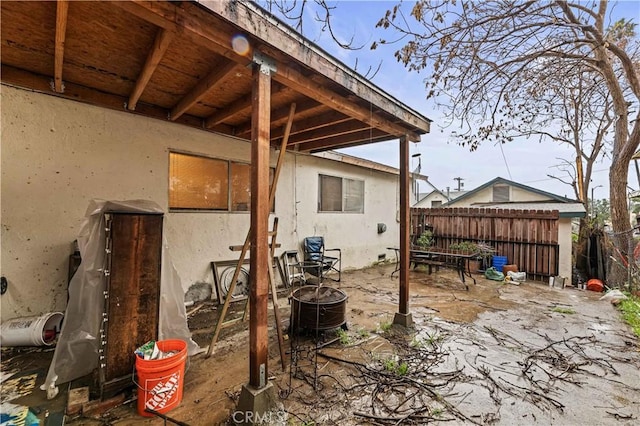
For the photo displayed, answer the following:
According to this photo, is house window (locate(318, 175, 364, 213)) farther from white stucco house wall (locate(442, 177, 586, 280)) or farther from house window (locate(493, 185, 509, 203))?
house window (locate(493, 185, 509, 203))

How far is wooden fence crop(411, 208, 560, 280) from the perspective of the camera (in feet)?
20.5

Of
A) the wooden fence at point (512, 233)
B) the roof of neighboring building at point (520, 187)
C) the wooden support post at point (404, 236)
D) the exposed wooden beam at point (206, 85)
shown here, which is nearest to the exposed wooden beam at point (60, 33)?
the exposed wooden beam at point (206, 85)

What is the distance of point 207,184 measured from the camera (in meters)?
4.19

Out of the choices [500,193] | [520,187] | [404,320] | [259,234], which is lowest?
[404,320]

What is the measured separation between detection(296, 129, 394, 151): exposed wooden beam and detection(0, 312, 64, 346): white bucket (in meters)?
3.91

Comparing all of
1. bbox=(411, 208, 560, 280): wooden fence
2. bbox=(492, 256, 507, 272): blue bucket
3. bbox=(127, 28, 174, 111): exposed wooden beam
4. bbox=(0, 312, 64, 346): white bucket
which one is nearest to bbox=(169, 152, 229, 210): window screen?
bbox=(127, 28, 174, 111): exposed wooden beam

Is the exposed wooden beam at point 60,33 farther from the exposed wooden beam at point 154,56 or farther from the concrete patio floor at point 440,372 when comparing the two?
the concrete patio floor at point 440,372

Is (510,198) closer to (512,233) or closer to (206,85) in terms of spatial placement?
(512,233)

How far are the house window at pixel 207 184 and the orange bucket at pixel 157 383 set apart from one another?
8.06ft

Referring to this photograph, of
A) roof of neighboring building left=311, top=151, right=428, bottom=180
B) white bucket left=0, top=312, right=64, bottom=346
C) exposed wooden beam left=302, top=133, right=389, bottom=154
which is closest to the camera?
white bucket left=0, top=312, right=64, bottom=346

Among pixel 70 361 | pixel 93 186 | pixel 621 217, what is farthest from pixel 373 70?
pixel 621 217

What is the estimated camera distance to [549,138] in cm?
925

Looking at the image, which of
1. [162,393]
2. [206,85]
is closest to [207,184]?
[206,85]

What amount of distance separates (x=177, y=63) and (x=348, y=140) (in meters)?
2.76
